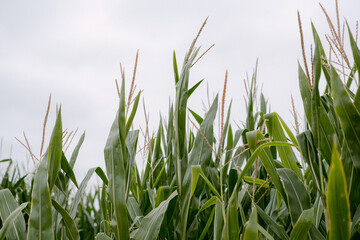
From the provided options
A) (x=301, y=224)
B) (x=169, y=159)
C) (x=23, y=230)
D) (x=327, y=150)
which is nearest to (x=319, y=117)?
(x=327, y=150)

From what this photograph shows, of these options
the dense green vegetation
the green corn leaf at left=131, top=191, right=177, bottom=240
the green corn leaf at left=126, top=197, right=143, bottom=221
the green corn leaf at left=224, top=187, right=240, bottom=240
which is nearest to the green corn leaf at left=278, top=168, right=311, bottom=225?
the dense green vegetation

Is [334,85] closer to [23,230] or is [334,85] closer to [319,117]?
[319,117]

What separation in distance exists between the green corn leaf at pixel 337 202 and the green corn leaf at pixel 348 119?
0.41 ft

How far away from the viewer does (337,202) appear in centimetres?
46

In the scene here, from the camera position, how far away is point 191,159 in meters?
0.80

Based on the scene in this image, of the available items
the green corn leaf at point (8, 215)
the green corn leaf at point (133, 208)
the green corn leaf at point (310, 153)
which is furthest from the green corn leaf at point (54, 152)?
the green corn leaf at point (310, 153)

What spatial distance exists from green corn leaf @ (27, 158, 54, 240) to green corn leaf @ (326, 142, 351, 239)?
1.67ft

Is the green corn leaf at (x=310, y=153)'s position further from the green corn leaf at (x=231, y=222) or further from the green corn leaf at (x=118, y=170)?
the green corn leaf at (x=118, y=170)

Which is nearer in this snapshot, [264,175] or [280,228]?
[280,228]

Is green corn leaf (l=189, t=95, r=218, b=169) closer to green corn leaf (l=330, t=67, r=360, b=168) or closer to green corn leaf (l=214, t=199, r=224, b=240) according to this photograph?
green corn leaf (l=214, t=199, r=224, b=240)

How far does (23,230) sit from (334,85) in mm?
715

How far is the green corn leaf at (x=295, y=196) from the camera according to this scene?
2.14ft

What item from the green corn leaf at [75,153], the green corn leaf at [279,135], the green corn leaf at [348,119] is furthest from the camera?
the green corn leaf at [75,153]

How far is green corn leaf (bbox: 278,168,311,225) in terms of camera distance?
0.65 m
